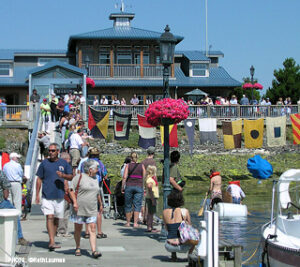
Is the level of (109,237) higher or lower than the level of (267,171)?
lower

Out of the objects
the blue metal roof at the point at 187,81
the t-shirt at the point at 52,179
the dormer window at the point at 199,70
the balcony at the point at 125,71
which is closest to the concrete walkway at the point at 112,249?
the t-shirt at the point at 52,179

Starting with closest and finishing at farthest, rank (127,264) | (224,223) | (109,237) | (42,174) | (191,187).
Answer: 1. (127,264)
2. (42,174)
3. (109,237)
4. (224,223)
5. (191,187)

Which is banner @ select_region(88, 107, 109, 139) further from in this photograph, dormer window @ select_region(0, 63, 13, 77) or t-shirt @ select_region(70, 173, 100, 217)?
dormer window @ select_region(0, 63, 13, 77)

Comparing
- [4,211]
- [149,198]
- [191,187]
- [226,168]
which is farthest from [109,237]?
[226,168]

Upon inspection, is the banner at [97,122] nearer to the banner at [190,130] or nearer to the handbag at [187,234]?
the banner at [190,130]

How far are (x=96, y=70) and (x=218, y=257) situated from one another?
42.8 meters

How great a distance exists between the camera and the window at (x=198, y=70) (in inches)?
2217

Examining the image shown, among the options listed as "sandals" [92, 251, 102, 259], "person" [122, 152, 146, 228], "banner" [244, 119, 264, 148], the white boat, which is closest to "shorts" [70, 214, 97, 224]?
"sandals" [92, 251, 102, 259]

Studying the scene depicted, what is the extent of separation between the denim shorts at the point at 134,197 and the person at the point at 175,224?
12.7 ft

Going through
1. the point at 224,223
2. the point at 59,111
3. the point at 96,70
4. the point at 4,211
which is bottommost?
the point at 224,223

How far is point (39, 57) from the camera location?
57.0 metres

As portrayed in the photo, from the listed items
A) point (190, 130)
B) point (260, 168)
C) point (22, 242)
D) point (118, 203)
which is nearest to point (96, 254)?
point (22, 242)

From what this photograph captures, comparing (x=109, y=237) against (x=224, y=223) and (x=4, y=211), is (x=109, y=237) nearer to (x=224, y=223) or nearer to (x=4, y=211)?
(x=4, y=211)

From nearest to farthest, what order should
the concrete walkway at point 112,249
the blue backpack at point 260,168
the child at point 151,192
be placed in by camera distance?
the concrete walkway at point 112,249 < the child at point 151,192 < the blue backpack at point 260,168
